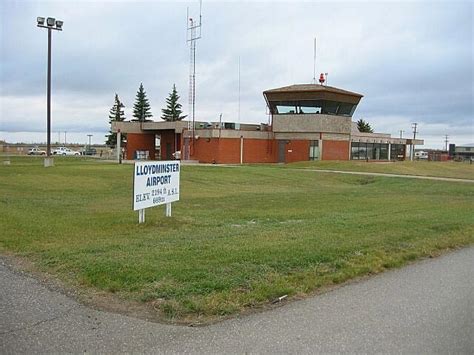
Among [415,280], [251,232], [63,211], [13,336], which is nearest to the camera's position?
[13,336]

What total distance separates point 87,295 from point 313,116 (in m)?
53.5

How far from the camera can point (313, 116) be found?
57.5m

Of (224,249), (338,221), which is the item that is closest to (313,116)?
(338,221)

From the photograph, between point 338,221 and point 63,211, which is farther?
point 63,211

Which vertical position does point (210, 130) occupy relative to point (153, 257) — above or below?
above

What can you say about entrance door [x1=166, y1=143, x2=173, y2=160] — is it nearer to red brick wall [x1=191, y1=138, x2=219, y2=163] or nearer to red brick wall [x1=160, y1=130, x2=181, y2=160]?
red brick wall [x1=160, y1=130, x2=181, y2=160]

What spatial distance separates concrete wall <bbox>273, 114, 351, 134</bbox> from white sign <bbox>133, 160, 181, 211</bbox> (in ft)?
151

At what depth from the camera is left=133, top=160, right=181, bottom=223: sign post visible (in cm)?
1105

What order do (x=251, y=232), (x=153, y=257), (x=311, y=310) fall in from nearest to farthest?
(x=311, y=310), (x=153, y=257), (x=251, y=232)

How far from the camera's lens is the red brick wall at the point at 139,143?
6862 centimetres

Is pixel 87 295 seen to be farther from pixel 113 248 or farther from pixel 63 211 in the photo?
pixel 63 211

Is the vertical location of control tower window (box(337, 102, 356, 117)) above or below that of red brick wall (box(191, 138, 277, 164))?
above

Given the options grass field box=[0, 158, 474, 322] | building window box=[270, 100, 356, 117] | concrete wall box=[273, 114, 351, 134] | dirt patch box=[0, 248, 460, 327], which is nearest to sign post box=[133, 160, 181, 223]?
grass field box=[0, 158, 474, 322]

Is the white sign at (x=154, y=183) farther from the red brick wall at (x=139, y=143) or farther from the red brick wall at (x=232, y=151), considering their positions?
the red brick wall at (x=139, y=143)
